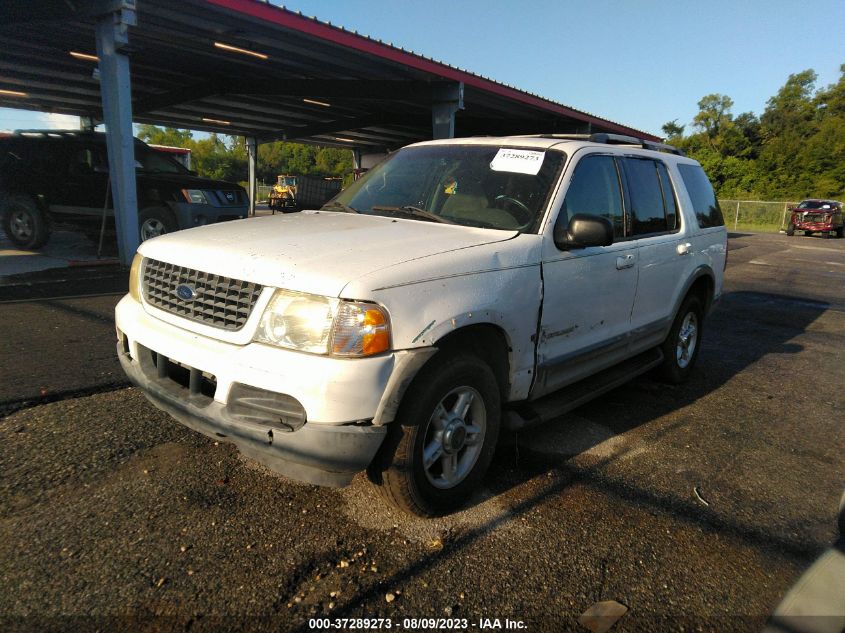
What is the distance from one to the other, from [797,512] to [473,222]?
90.2 inches

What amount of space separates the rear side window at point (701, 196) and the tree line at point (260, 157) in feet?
246

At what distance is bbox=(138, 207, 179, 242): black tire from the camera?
9.91m

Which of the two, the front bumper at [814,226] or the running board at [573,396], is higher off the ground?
the running board at [573,396]

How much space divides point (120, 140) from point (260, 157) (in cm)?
8192

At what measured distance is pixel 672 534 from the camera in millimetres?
2756

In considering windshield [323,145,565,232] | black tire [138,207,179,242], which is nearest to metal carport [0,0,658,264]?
black tire [138,207,179,242]

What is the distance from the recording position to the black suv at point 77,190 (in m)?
9.78

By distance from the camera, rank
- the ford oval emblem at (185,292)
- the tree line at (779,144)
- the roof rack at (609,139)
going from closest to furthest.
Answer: the ford oval emblem at (185,292), the roof rack at (609,139), the tree line at (779,144)

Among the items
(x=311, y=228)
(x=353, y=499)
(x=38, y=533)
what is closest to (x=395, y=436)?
(x=353, y=499)

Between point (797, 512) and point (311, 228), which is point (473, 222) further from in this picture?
point (797, 512)

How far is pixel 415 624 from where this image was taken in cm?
211

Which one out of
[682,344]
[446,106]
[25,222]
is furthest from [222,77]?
[682,344]

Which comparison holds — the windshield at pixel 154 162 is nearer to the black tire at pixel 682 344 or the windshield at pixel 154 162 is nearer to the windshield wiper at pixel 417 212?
the windshield wiper at pixel 417 212

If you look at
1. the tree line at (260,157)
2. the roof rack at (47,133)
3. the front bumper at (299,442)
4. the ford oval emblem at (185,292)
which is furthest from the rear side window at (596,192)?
the tree line at (260,157)
